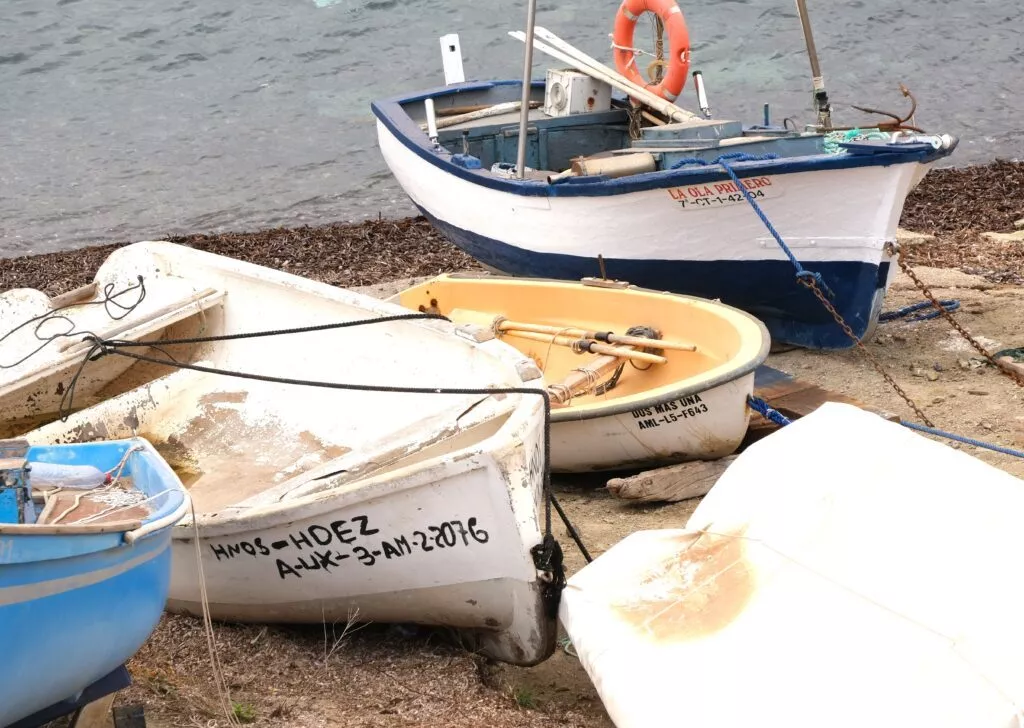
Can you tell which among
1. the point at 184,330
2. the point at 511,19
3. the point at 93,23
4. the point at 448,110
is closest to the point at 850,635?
the point at 184,330

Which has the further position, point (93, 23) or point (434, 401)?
point (93, 23)

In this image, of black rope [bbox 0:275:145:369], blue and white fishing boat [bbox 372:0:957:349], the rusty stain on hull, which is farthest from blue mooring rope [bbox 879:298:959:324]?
black rope [bbox 0:275:145:369]

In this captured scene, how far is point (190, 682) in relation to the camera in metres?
4.08

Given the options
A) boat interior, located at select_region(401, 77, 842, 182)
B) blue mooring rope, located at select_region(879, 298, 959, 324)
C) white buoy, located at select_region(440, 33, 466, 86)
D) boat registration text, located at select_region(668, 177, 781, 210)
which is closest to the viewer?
boat registration text, located at select_region(668, 177, 781, 210)

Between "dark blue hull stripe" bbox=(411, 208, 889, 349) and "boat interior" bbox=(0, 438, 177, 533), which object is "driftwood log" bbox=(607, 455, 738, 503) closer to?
"dark blue hull stripe" bbox=(411, 208, 889, 349)

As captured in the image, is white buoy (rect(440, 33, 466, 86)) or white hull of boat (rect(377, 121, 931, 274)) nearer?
white hull of boat (rect(377, 121, 931, 274))

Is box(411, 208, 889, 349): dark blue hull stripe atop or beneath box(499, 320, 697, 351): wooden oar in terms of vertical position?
beneath

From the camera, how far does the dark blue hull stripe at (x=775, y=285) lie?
7.17 meters

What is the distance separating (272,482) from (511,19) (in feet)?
55.2

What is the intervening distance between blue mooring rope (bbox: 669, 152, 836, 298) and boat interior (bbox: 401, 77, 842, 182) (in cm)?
21

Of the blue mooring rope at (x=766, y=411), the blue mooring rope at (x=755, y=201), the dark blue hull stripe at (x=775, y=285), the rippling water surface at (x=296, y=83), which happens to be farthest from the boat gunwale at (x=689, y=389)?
the rippling water surface at (x=296, y=83)

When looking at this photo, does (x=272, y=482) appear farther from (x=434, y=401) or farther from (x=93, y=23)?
(x=93, y=23)

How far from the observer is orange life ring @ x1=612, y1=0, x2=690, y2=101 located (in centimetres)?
874

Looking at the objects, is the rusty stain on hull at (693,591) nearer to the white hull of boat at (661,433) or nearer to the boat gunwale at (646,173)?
the white hull of boat at (661,433)
